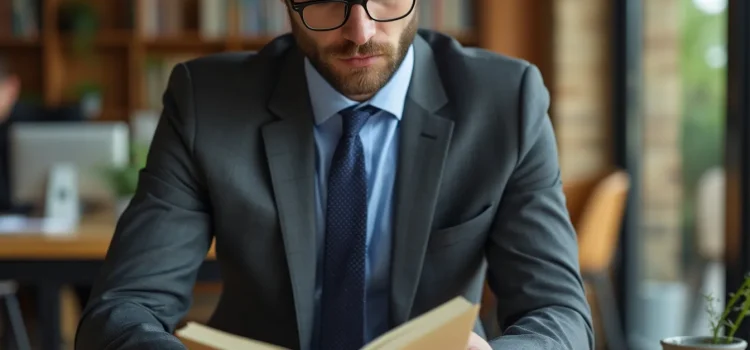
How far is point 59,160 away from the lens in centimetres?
406

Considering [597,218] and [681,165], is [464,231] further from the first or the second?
[681,165]

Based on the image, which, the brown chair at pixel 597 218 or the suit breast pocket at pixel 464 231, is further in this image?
the brown chair at pixel 597 218

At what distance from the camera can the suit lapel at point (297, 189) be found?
157cm

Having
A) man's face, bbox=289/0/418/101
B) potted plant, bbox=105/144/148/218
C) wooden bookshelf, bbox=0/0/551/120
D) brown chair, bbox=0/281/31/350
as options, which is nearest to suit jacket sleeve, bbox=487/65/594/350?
man's face, bbox=289/0/418/101

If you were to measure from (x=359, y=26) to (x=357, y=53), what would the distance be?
5 cm

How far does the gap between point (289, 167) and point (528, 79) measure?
1.21ft

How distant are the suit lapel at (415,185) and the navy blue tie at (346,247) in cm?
5

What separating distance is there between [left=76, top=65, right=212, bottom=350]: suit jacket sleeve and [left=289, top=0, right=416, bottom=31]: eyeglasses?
24 cm

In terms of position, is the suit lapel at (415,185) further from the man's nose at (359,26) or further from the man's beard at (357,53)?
the man's nose at (359,26)

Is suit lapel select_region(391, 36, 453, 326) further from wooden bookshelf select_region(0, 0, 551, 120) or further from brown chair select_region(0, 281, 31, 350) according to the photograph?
wooden bookshelf select_region(0, 0, 551, 120)

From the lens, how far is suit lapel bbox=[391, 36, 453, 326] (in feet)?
5.17

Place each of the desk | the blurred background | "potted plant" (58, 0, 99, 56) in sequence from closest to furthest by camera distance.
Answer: the desk < the blurred background < "potted plant" (58, 0, 99, 56)

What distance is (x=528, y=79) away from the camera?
165cm

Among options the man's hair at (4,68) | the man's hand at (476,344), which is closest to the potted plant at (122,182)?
the man's hair at (4,68)
